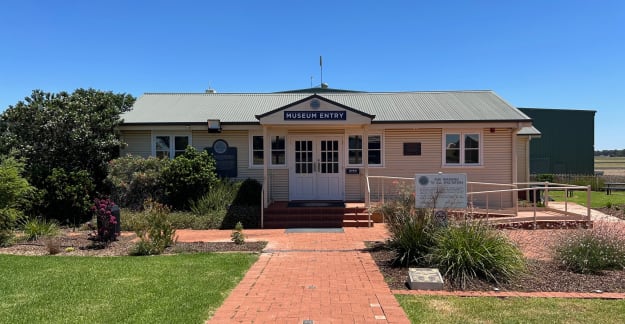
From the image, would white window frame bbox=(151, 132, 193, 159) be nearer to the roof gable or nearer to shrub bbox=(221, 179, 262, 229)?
shrub bbox=(221, 179, 262, 229)

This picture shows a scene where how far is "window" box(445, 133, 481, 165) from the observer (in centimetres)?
1483

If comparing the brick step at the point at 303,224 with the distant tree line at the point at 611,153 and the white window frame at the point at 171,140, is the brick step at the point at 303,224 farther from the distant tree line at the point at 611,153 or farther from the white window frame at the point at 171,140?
the distant tree line at the point at 611,153

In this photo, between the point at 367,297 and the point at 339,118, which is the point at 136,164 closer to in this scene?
the point at 339,118

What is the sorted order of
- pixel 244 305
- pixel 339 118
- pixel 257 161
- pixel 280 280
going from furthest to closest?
pixel 257 161, pixel 339 118, pixel 280 280, pixel 244 305

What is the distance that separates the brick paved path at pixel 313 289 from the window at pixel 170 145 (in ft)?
22.4

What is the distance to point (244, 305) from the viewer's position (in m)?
5.39

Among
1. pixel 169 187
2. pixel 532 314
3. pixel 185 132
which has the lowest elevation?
pixel 532 314

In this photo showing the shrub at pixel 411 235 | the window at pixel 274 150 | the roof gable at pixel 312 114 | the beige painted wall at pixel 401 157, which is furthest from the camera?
the window at pixel 274 150

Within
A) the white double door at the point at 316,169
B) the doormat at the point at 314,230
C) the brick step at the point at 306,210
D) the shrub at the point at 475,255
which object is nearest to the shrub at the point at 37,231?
the brick step at the point at 306,210

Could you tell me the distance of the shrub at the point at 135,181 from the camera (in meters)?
13.6

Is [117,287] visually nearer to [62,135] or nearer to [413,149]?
[62,135]

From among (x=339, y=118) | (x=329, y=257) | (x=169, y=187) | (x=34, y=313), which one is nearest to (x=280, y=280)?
(x=329, y=257)

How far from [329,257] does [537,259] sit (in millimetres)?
3694

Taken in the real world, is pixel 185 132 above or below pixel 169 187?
above
